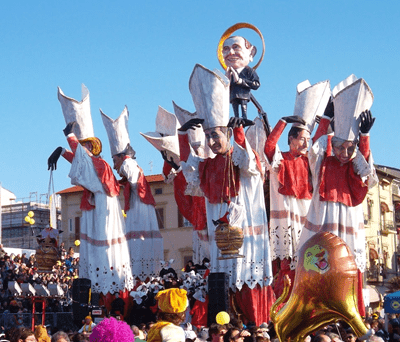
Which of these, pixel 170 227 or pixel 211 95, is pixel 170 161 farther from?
pixel 170 227

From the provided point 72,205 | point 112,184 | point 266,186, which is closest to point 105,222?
point 112,184

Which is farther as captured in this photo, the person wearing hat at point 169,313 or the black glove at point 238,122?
the black glove at point 238,122

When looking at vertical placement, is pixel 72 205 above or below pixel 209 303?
above

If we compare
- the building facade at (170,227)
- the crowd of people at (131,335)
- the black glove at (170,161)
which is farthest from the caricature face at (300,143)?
the building facade at (170,227)

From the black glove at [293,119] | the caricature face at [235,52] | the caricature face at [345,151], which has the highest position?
the caricature face at [235,52]

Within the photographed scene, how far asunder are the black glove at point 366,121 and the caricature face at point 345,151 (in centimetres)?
39

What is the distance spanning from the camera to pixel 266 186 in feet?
60.2

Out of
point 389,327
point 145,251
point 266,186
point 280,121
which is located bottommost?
point 389,327

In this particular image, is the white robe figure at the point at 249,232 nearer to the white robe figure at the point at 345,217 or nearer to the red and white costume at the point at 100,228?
the white robe figure at the point at 345,217

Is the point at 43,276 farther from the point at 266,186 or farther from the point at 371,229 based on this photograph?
the point at 371,229

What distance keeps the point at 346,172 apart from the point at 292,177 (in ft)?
4.69

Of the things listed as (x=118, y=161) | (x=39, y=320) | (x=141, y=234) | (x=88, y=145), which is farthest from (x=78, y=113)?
(x=39, y=320)

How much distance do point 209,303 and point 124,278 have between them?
3487 millimetres

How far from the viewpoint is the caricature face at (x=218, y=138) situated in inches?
618
